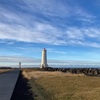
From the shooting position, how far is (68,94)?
16812 mm

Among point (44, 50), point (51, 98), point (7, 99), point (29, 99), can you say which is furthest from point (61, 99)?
point (44, 50)

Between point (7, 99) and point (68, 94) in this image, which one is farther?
point (68, 94)

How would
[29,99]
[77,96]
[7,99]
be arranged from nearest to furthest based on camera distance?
[7,99]
[29,99]
[77,96]

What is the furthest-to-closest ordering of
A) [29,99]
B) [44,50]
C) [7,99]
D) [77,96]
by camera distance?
[44,50]
[77,96]
[29,99]
[7,99]

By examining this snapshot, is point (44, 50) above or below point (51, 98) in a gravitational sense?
above

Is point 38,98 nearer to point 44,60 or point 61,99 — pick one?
point 61,99

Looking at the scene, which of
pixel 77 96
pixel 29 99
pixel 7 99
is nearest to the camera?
pixel 7 99

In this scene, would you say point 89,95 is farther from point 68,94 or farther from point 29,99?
point 29,99

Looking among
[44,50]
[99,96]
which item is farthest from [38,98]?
[44,50]

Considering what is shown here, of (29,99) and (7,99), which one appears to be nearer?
(7,99)

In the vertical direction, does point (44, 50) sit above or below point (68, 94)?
Result: above

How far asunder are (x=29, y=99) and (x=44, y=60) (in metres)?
70.1

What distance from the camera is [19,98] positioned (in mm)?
15195

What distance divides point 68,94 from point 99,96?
235 centimetres
